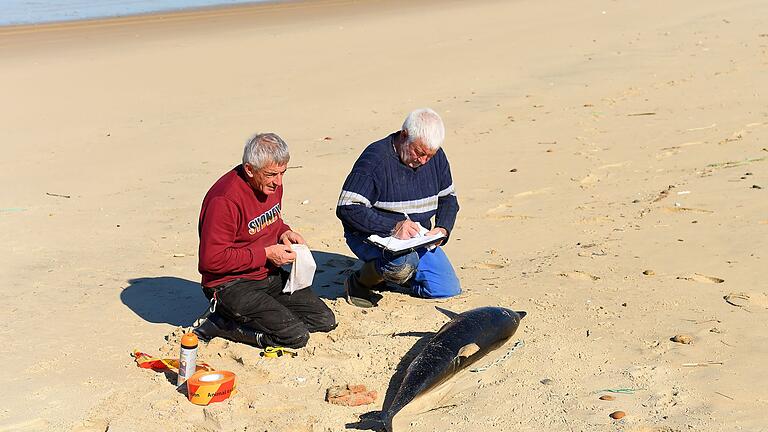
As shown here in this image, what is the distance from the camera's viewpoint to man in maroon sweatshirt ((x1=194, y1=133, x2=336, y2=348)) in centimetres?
580

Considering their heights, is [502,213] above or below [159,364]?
below

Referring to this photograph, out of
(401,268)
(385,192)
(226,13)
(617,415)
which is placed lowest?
(617,415)

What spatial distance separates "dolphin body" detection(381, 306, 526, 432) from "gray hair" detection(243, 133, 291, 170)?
141cm

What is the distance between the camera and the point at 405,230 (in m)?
6.44

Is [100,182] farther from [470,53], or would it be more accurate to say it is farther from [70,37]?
[70,37]

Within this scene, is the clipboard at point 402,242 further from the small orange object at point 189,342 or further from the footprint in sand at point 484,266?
the small orange object at point 189,342

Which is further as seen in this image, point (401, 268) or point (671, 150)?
point (671, 150)

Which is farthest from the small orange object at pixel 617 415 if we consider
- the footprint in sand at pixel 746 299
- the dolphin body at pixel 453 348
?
the footprint in sand at pixel 746 299

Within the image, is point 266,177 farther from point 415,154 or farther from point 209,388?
point 209,388

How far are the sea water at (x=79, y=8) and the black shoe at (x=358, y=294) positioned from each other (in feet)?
64.5

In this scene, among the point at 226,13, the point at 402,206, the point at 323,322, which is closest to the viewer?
the point at 323,322

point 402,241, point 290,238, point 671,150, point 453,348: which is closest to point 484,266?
point 402,241

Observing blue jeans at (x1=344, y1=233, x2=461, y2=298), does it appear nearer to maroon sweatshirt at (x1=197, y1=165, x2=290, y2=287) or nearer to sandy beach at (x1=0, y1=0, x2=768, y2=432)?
sandy beach at (x1=0, y1=0, x2=768, y2=432)

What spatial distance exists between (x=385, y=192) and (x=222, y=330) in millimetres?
1418
